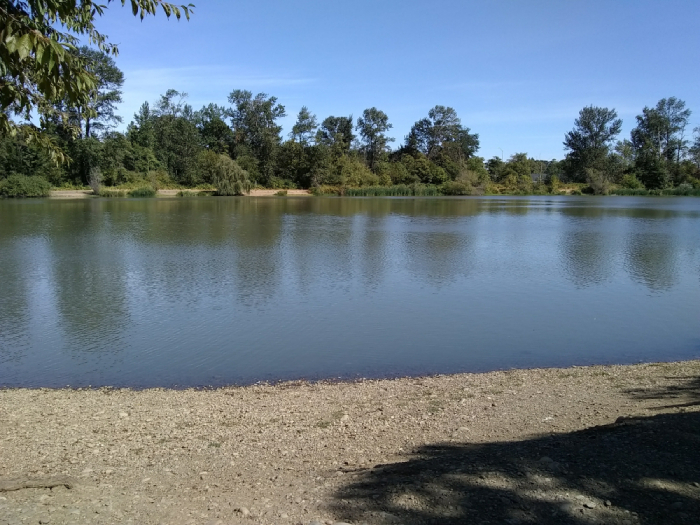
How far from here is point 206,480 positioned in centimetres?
489

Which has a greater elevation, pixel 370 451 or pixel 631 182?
pixel 631 182

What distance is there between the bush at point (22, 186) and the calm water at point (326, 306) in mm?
44112

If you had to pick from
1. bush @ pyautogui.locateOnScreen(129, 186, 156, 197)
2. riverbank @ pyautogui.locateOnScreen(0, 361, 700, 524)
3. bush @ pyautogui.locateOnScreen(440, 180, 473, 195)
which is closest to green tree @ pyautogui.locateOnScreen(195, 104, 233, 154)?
bush @ pyautogui.locateOnScreen(129, 186, 156, 197)

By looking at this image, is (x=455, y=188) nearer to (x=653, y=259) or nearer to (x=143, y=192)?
(x=143, y=192)

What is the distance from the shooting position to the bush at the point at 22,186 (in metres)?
64.8

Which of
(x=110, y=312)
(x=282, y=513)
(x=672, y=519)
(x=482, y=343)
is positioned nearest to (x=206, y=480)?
(x=282, y=513)

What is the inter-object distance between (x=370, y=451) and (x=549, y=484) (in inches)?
80.8

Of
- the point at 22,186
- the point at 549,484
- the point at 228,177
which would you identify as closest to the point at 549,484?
the point at 549,484

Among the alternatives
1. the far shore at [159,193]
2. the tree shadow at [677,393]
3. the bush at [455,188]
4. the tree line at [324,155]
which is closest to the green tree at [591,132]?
the tree line at [324,155]

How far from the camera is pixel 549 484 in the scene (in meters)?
4.04

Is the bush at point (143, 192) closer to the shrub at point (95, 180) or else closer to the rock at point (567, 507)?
the shrub at point (95, 180)

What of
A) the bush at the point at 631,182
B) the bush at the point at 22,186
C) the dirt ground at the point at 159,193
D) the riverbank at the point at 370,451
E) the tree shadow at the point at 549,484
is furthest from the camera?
the bush at the point at 631,182

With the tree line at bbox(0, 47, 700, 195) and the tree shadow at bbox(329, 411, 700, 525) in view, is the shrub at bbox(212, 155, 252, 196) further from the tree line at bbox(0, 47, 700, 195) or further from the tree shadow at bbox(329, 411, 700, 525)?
the tree shadow at bbox(329, 411, 700, 525)

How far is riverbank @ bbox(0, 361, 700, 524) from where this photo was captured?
391 cm
